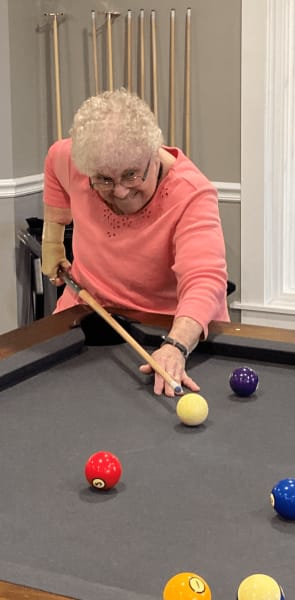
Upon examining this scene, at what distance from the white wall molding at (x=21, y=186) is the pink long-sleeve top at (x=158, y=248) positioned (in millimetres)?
1278

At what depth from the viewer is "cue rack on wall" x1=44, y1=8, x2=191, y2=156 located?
380cm

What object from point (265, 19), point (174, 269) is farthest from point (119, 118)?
point (265, 19)

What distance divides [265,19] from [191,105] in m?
0.48

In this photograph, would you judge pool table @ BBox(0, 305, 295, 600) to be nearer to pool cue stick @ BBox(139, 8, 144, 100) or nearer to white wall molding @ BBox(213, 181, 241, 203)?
white wall molding @ BBox(213, 181, 241, 203)

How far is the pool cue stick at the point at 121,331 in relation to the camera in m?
1.93

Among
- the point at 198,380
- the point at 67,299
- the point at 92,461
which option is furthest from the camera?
the point at 67,299

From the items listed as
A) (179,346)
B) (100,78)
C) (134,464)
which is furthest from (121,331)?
(100,78)

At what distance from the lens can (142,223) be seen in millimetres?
2443

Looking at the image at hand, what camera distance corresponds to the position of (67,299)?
270cm

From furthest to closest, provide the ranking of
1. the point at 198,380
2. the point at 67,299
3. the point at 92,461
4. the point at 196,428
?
the point at 67,299 < the point at 198,380 < the point at 196,428 < the point at 92,461

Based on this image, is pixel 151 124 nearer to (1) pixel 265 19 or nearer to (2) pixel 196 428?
(2) pixel 196 428

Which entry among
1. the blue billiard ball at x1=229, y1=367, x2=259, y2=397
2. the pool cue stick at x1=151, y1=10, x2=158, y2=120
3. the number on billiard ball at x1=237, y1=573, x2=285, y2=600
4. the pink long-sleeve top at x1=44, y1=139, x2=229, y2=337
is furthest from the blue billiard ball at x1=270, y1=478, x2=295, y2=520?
the pool cue stick at x1=151, y1=10, x2=158, y2=120

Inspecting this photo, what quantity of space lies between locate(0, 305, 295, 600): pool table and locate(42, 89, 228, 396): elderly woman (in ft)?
0.39

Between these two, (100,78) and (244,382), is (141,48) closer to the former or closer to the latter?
(100,78)
